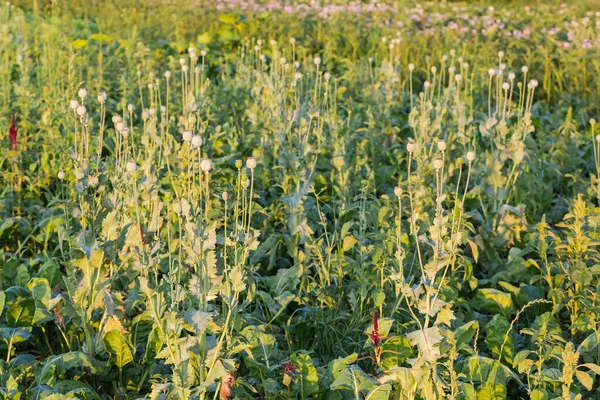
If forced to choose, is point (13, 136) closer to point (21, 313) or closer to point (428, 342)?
point (21, 313)

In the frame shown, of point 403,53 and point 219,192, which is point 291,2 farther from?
point 219,192

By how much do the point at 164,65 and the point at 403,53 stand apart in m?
2.14

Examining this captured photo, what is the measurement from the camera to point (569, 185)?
4.33 m

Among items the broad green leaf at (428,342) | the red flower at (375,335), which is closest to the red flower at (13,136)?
the red flower at (375,335)

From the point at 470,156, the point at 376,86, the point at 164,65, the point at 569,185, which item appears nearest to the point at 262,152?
the point at 376,86

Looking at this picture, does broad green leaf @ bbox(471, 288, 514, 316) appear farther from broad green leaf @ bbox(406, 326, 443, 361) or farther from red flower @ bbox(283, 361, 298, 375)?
red flower @ bbox(283, 361, 298, 375)

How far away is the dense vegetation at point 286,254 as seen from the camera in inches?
90.9

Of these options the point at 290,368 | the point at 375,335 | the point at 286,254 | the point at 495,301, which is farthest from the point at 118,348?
the point at 495,301

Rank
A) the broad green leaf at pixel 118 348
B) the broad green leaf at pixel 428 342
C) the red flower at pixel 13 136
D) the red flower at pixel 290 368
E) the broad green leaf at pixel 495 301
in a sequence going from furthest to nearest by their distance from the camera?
the red flower at pixel 13 136 → the broad green leaf at pixel 495 301 → the broad green leaf at pixel 118 348 → the red flower at pixel 290 368 → the broad green leaf at pixel 428 342

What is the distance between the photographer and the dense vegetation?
231 centimetres

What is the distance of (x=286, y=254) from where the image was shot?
355 cm

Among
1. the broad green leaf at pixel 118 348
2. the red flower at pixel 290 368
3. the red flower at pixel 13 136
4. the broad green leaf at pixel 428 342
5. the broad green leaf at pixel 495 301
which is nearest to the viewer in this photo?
the broad green leaf at pixel 428 342

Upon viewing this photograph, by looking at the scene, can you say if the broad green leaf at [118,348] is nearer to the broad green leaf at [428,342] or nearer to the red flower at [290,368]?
the red flower at [290,368]

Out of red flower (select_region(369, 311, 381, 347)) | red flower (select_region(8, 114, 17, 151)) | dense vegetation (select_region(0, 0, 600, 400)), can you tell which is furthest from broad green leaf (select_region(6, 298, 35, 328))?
red flower (select_region(8, 114, 17, 151))
